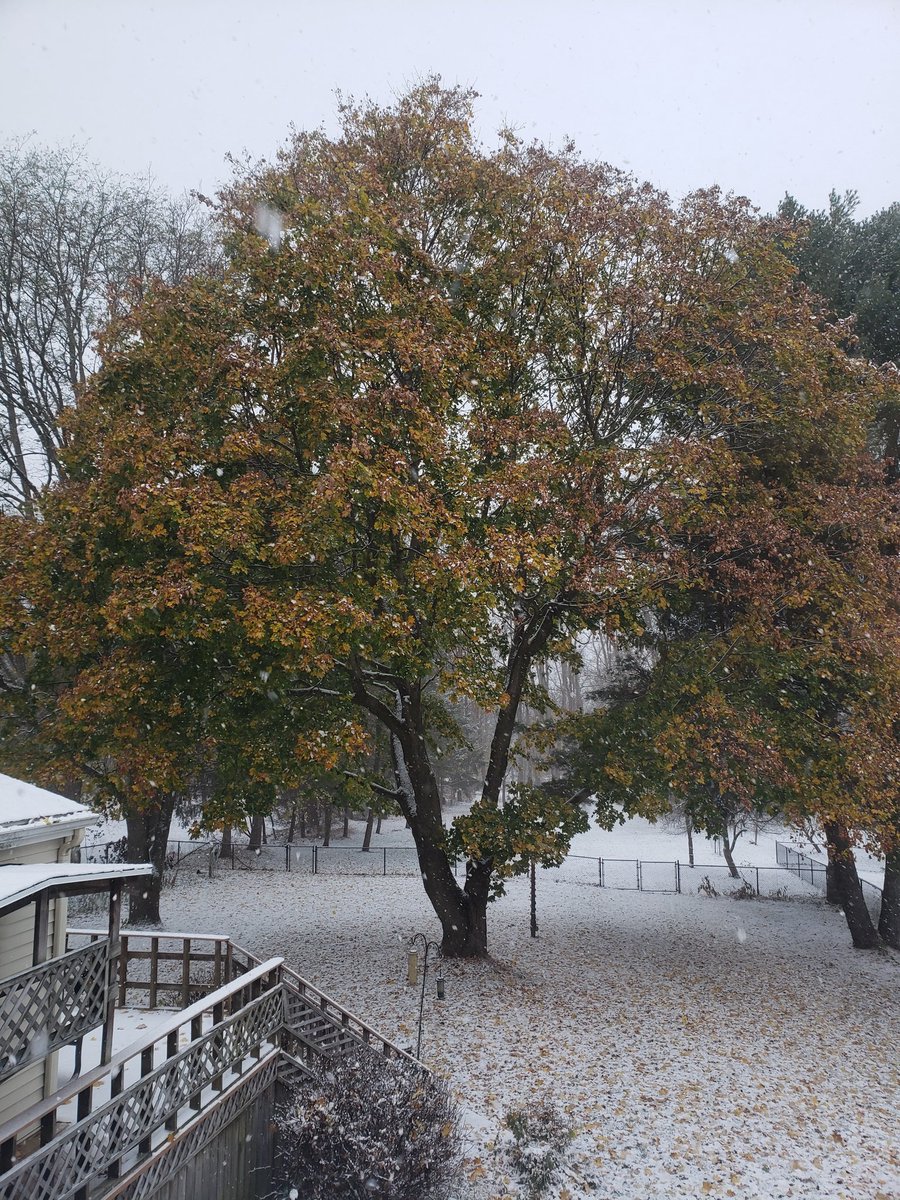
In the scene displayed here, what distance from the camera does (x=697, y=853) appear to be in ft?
121

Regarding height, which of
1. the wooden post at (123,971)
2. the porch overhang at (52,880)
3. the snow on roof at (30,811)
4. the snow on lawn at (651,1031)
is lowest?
the snow on lawn at (651,1031)

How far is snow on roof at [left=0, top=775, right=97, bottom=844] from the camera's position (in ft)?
23.8

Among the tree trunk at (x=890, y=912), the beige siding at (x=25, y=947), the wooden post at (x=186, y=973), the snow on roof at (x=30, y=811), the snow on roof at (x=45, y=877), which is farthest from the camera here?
the tree trunk at (x=890, y=912)

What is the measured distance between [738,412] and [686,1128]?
1158 centimetres

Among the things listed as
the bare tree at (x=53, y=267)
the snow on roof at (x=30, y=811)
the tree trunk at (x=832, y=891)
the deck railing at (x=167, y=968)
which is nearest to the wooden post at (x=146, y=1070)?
the snow on roof at (x=30, y=811)

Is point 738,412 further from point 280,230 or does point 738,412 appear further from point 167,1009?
point 167,1009

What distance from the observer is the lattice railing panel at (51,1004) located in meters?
5.46

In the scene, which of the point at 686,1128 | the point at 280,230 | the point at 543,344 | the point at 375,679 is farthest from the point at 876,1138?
the point at 280,230

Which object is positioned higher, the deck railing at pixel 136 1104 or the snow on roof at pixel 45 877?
the snow on roof at pixel 45 877

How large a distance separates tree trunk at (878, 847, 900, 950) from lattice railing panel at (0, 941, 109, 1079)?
18.1 metres

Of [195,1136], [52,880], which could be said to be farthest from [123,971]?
[52,880]

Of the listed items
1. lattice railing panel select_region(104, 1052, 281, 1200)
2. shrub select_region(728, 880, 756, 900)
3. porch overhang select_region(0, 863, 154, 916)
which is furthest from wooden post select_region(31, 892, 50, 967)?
shrub select_region(728, 880, 756, 900)

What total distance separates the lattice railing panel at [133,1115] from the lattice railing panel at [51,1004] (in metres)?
0.64

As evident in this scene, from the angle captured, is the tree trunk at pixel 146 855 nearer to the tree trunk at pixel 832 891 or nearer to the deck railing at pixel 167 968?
Answer: the deck railing at pixel 167 968
